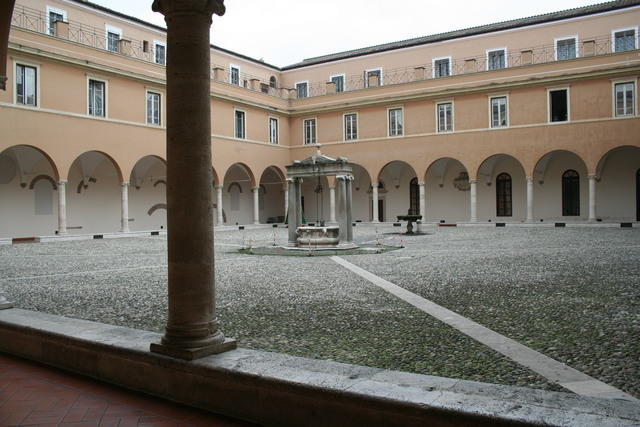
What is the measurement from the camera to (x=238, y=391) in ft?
11.0

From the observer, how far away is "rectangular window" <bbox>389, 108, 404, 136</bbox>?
31.5 meters

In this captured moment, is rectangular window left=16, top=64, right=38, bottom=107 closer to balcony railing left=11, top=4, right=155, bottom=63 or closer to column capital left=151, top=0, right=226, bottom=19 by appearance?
balcony railing left=11, top=4, right=155, bottom=63

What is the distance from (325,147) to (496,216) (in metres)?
11.0

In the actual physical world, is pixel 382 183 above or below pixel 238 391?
above

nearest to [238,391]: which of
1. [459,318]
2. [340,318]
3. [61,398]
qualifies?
[61,398]

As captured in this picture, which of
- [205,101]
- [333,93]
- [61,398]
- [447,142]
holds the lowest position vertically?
[61,398]

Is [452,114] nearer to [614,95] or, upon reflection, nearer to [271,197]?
[614,95]

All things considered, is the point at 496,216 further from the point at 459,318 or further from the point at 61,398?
the point at 61,398

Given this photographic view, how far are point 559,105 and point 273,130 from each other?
1619cm

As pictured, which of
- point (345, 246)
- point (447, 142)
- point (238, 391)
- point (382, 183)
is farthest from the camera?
point (382, 183)

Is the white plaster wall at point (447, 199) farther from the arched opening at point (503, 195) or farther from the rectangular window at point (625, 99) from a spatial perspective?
the rectangular window at point (625, 99)

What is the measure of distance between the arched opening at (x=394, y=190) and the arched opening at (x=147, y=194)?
13.1m

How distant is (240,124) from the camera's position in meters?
31.0

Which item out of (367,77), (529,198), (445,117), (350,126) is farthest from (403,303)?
(367,77)
